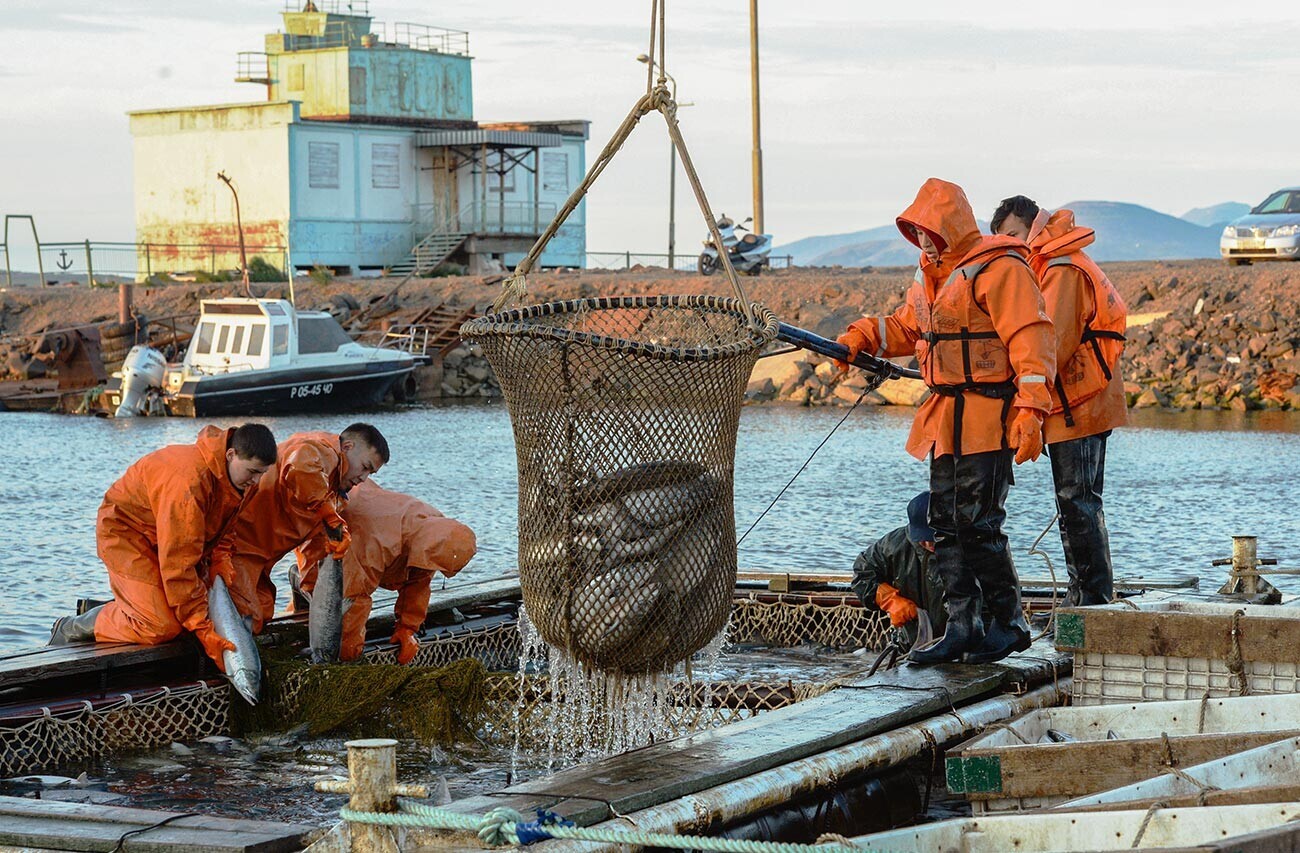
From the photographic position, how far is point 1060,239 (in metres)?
6.92

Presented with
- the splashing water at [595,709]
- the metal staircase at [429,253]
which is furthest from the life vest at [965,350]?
the metal staircase at [429,253]

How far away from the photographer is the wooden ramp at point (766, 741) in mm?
4633

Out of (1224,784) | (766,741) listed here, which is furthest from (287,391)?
(1224,784)

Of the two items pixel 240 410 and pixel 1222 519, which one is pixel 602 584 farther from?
→ pixel 240 410

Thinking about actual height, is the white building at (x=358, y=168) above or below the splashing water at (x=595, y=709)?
above

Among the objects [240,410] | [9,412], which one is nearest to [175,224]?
[9,412]

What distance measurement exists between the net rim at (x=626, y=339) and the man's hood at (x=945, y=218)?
2.10ft

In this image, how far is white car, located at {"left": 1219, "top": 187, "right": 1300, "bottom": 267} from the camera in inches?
1099

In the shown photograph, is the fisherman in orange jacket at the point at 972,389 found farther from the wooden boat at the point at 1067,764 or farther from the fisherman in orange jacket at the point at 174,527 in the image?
the fisherman in orange jacket at the point at 174,527

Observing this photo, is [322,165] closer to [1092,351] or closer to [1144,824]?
[1092,351]

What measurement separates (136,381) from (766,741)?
26805mm

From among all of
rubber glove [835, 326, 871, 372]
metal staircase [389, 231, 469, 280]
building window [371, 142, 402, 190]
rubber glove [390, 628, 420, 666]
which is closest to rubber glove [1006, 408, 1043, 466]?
rubber glove [835, 326, 871, 372]

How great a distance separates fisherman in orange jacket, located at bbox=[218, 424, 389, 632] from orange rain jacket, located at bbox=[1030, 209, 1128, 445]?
265cm

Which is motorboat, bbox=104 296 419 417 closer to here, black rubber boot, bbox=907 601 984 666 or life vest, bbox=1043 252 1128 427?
life vest, bbox=1043 252 1128 427
